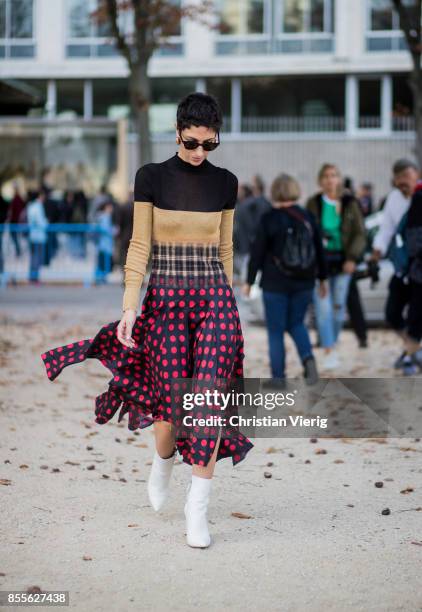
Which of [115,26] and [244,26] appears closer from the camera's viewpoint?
[115,26]

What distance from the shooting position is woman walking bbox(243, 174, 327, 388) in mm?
9672

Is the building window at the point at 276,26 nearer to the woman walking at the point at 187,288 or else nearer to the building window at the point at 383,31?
the building window at the point at 383,31

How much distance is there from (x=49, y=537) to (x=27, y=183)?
2377cm

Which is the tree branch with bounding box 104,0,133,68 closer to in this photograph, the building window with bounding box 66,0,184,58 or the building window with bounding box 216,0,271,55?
the building window with bounding box 216,0,271,55

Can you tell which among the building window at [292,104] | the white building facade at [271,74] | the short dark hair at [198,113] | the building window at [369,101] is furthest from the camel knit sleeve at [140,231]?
the building window at [369,101]

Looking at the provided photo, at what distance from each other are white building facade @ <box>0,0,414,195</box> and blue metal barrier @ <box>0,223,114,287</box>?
61.5 ft

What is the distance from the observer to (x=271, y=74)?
135 feet

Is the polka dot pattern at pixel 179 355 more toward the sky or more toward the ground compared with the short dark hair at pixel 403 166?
more toward the ground

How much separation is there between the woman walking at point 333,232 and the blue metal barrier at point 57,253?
10859 millimetres

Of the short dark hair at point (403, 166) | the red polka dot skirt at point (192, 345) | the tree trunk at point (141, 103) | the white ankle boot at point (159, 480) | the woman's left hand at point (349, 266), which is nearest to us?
the red polka dot skirt at point (192, 345)

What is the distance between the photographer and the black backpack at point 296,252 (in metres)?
9.63

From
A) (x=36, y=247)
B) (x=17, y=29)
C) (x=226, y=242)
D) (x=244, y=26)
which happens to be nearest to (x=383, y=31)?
(x=244, y=26)

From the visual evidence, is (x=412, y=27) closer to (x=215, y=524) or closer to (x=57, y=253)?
(x=57, y=253)

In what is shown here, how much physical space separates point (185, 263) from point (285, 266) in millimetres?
4430
